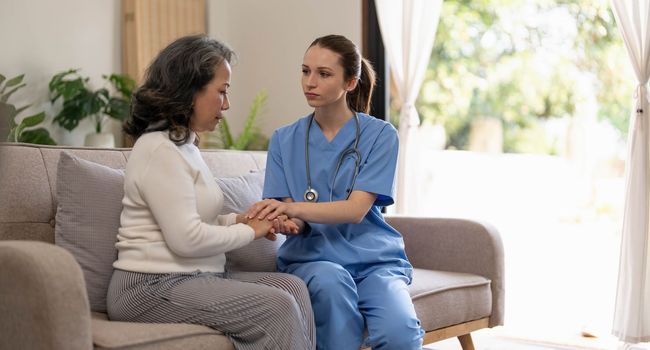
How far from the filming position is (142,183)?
1.91m

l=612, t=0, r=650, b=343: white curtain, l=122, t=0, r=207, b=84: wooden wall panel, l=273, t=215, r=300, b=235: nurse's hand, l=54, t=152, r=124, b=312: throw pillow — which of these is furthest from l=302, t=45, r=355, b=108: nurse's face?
l=122, t=0, r=207, b=84: wooden wall panel

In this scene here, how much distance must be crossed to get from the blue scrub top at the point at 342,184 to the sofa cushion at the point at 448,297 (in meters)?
0.17

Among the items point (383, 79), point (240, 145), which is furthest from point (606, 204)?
point (240, 145)

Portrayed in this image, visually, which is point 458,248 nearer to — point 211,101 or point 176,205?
point 211,101

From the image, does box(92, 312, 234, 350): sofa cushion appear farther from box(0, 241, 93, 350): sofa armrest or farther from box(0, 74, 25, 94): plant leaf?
box(0, 74, 25, 94): plant leaf

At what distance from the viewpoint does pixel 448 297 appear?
260 cm

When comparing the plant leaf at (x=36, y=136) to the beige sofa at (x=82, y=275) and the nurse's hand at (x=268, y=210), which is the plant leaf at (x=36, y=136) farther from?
the nurse's hand at (x=268, y=210)

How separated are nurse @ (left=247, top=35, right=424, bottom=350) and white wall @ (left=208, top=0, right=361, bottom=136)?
202 centimetres

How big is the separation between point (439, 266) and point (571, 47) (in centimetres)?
393

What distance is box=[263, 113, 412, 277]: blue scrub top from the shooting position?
228 cm

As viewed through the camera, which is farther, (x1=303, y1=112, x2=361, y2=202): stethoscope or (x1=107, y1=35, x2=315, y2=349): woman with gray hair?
(x1=303, y1=112, x2=361, y2=202): stethoscope

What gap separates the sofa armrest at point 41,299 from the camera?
1566 millimetres

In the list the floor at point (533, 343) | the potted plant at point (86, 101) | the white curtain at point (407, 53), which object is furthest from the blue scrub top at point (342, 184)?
the potted plant at point (86, 101)

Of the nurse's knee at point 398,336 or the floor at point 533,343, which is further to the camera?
the floor at point 533,343
